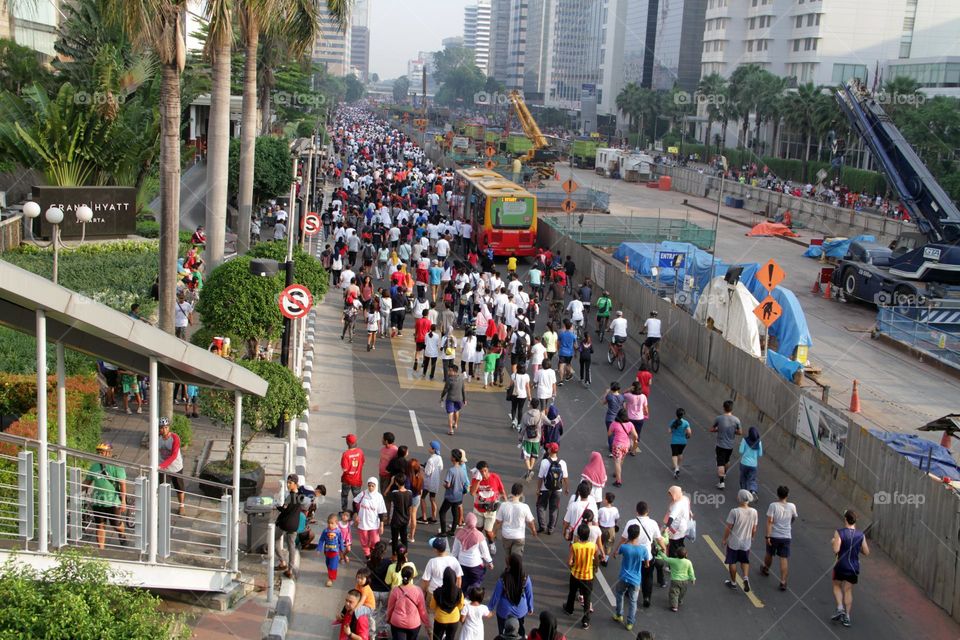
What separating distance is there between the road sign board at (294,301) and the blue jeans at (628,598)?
7.70 meters

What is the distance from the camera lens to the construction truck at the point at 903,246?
3064cm

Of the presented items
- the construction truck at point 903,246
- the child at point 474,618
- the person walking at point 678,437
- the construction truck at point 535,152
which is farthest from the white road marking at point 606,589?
the construction truck at point 535,152

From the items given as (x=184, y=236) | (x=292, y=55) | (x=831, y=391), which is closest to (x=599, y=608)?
(x=831, y=391)

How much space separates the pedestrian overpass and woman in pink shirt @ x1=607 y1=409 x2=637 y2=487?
6.76 metres

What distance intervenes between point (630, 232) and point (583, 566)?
1165 inches

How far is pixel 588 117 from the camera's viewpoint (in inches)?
6344

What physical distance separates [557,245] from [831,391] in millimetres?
16003

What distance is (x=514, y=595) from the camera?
10469 millimetres

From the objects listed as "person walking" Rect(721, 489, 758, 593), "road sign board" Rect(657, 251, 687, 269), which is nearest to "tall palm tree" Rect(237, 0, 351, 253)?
"road sign board" Rect(657, 251, 687, 269)

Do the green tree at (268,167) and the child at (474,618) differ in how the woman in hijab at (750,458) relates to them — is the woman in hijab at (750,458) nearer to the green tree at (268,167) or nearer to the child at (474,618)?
the child at (474,618)

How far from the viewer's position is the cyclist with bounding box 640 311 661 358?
73.5ft

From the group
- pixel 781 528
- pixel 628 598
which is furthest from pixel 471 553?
pixel 781 528

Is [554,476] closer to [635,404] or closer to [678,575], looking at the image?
[678,575]

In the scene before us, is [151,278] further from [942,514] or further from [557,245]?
[942,514]
